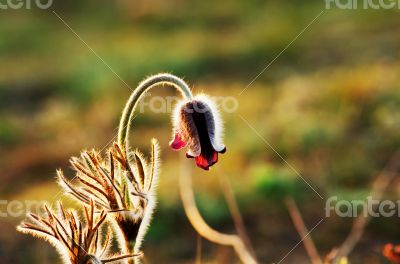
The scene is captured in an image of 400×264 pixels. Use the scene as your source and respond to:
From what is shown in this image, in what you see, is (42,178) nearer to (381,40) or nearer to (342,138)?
(342,138)

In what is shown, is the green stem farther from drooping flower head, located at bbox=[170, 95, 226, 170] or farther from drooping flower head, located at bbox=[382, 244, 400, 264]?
drooping flower head, located at bbox=[382, 244, 400, 264]

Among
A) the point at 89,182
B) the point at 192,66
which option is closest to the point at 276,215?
the point at 89,182

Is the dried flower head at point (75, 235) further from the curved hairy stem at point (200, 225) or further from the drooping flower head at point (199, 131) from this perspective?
the curved hairy stem at point (200, 225)

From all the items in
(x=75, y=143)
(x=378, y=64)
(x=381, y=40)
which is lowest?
(x=75, y=143)

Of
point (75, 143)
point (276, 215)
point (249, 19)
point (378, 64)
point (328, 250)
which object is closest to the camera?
point (328, 250)

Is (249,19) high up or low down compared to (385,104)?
up

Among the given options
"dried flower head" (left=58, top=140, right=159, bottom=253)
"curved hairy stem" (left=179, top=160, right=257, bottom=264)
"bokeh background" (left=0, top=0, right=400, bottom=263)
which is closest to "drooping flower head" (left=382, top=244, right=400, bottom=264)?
"curved hairy stem" (left=179, top=160, right=257, bottom=264)

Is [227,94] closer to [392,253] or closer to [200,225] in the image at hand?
[200,225]

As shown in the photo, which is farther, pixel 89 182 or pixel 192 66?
pixel 192 66
